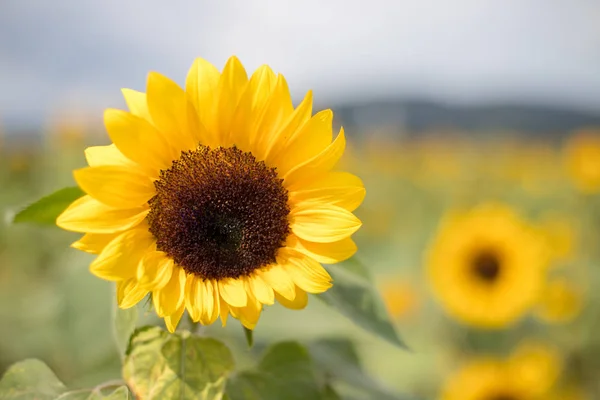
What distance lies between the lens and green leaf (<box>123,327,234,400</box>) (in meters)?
0.72

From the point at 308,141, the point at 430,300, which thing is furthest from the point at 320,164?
the point at 430,300

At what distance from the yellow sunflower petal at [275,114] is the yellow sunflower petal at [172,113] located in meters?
0.09

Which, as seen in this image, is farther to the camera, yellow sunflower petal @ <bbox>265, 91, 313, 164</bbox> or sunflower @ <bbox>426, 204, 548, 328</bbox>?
sunflower @ <bbox>426, 204, 548, 328</bbox>

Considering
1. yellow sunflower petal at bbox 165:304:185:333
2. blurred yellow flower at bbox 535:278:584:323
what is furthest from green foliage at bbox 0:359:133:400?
blurred yellow flower at bbox 535:278:584:323

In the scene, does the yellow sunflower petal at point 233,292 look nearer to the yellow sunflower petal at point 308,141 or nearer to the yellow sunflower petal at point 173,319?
the yellow sunflower petal at point 173,319

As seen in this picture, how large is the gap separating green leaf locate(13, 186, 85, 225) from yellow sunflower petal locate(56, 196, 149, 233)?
9cm

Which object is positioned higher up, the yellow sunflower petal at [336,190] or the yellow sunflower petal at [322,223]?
the yellow sunflower petal at [336,190]

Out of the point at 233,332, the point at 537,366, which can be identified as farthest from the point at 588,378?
the point at 233,332

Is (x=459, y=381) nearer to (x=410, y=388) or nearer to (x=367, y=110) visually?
(x=410, y=388)

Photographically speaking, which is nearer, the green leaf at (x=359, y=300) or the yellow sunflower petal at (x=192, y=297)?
the yellow sunflower petal at (x=192, y=297)

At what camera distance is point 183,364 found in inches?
28.9

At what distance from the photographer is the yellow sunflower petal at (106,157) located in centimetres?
72

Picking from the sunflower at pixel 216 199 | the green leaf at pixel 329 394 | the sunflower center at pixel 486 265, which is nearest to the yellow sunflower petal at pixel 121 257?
the sunflower at pixel 216 199

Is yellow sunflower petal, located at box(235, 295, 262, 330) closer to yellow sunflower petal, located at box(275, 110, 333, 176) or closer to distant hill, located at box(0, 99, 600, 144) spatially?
yellow sunflower petal, located at box(275, 110, 333, 176)
